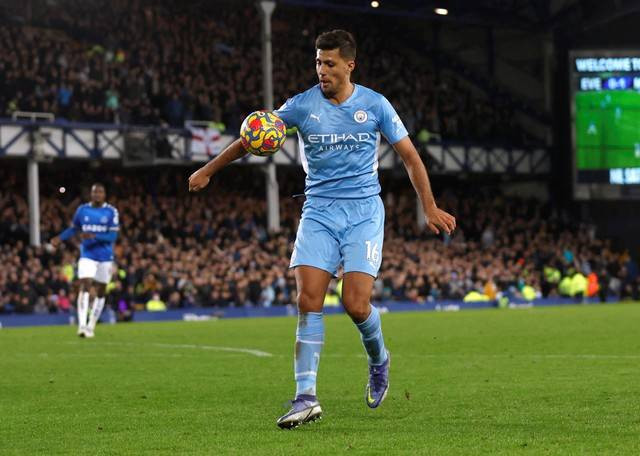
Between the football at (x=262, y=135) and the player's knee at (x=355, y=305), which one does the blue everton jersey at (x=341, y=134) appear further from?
the player's knee at (x=355, y=305)

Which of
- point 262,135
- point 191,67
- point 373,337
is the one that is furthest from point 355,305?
point 191,67

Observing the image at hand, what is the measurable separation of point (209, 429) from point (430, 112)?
132 feet

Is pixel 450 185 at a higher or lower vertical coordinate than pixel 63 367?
higher

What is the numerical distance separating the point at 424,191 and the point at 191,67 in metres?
34.3

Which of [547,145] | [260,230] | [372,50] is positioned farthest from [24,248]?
[547,145]

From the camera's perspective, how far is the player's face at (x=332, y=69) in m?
8.05

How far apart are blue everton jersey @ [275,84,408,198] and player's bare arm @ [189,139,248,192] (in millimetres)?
363

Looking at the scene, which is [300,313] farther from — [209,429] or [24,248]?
[24,248]

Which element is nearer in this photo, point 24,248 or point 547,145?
point 24,248

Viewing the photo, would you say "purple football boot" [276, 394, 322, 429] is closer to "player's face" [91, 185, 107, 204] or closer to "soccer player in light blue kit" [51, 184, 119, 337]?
"player's face" [91, 185, 107, 204]

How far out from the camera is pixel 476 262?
4284 cm

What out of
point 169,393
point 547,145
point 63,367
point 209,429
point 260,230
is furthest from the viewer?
point 547,145

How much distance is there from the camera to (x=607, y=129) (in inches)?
1604

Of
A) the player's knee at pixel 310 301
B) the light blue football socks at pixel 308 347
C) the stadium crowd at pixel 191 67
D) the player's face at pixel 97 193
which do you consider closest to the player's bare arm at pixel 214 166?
the player's knee at pixel 310 301
